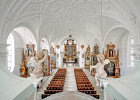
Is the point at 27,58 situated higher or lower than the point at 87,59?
higher

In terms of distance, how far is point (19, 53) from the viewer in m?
13.0

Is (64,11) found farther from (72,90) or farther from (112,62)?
(112,62)

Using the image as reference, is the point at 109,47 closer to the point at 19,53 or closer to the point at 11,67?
the point at 19,53

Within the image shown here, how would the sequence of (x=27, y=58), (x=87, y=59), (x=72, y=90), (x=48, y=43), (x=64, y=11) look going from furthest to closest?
(x=87, y=59) → (x=48, y=43) → (x=27, y=58) → (x=64, y=11) → (x=72, y=90)

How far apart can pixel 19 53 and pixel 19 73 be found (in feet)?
7.13

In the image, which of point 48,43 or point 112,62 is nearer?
point 112,62

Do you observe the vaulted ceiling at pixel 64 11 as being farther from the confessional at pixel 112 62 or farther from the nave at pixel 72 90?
the nave at pixel 72 90

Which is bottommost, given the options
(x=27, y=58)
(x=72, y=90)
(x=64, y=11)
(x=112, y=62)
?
(x=72, y=90)

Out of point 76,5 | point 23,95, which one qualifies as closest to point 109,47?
point 76,5

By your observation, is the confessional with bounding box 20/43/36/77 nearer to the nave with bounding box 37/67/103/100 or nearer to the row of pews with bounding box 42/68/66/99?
the nave with bounding box 37/67/103/100

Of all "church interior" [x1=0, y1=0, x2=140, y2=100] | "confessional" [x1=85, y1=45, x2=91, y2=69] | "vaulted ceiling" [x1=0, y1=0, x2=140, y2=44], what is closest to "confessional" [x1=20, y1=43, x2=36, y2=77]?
"church interior" [x1=0, y1=0, x2=140, y2=100]

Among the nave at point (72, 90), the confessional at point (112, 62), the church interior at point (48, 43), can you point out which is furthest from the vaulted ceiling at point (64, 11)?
the nave at point (72, 90)

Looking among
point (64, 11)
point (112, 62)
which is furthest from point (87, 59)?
point (64, 11)

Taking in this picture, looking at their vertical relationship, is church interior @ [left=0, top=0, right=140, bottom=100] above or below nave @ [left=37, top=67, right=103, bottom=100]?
above
